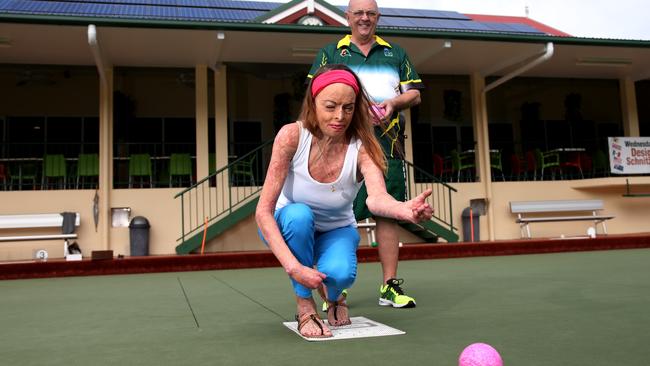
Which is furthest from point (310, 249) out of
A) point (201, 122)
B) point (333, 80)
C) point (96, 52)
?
point (201, 122)

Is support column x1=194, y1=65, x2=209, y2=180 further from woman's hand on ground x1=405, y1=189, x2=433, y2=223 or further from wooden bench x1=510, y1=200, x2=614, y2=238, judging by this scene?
woman's hand on ground x1=405, y1=189, x2=433, y2=223

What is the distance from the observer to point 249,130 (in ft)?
44.2

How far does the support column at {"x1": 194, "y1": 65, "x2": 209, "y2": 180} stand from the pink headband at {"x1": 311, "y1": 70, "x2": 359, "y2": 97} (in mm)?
8350

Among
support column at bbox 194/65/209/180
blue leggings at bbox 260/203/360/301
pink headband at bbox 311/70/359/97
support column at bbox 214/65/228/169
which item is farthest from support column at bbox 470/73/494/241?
pink headband at bbox 311/70/359/97

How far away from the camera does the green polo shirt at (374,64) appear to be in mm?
3299

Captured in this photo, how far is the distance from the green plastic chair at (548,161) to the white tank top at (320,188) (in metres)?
10.3

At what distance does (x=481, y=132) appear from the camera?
11633mm

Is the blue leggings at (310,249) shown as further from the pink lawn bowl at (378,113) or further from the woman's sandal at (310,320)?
the pink lawn bowl at (378,113)

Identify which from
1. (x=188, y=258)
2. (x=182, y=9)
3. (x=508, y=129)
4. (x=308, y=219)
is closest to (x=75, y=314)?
(x=308, y=219)

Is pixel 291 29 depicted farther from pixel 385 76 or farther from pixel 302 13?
pixel 385 76

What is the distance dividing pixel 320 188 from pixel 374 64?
123 centimetres

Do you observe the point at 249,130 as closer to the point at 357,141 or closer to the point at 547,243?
the point at 547,243

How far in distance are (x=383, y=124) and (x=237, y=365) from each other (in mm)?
1633

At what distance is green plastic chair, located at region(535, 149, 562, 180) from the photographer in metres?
11.8
